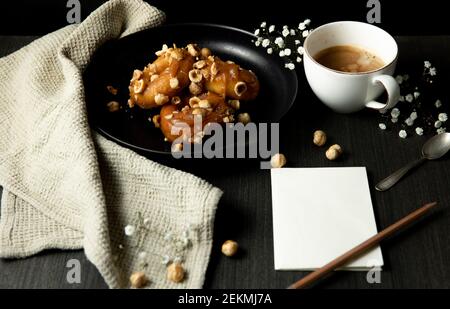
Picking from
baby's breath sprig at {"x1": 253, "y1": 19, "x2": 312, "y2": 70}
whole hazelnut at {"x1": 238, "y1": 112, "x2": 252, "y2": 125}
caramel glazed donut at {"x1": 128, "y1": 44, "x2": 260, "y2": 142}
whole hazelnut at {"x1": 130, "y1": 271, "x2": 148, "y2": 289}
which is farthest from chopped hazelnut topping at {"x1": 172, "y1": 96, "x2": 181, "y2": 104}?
whole hazelnut at {"x1": 130, "y1": 271, "x2": 148, "y2": 289}

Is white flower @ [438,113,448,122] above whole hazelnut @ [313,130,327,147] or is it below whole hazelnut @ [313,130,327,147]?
above

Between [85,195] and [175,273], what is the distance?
20cm

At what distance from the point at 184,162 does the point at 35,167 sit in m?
0.26

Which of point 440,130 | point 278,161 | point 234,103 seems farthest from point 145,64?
point 440,130

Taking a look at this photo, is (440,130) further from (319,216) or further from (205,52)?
(205,52)

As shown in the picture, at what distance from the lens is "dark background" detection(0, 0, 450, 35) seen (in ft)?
4.64

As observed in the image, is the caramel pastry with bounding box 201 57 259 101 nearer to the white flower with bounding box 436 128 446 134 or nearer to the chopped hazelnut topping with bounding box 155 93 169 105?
the chopped hazelnut topping with bounding box 155 93 169 105

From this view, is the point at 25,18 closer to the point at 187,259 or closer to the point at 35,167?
the point at 35,167

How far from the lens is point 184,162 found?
3.46 ft

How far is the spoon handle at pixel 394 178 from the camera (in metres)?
1.04

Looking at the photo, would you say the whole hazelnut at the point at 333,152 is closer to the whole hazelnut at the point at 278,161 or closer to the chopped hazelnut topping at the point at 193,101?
the whole hazelnut at the point at 278,161

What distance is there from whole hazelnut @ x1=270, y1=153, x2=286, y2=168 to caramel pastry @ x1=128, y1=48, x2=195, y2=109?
0.21 metres
